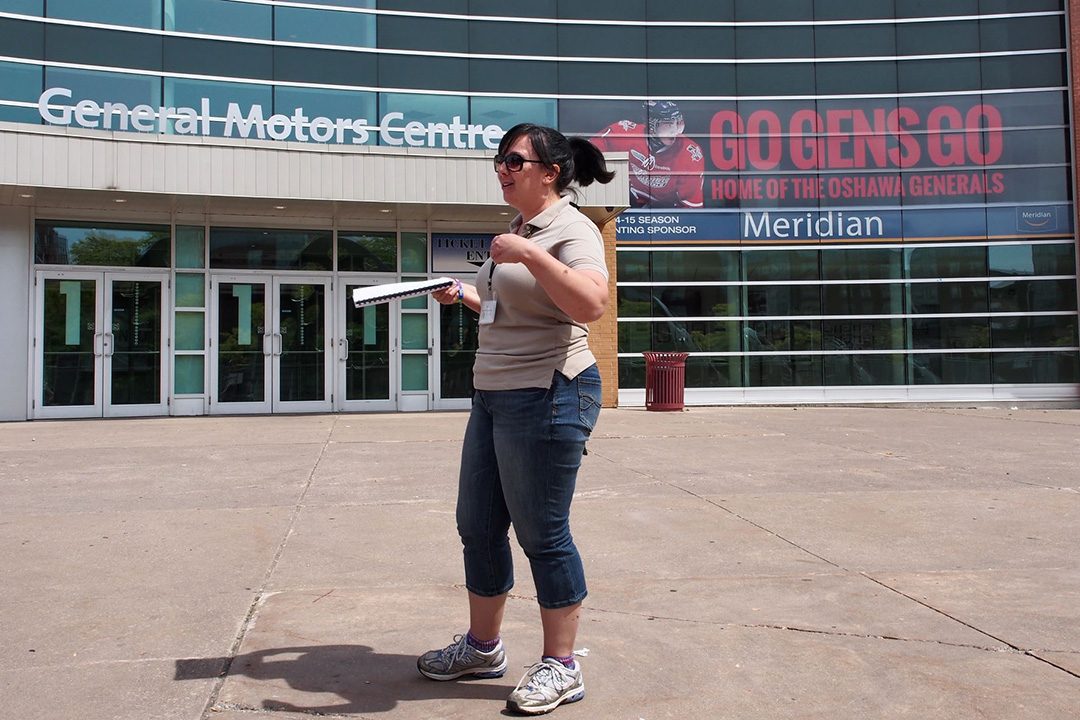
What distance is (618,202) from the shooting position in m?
14.3

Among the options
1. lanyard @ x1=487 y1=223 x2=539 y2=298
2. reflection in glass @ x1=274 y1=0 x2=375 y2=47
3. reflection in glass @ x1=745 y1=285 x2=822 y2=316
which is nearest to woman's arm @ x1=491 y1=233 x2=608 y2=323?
lanyard @ x1=487 y1=223 x2=539 y2=298

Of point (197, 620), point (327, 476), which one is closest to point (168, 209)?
point (327, 476)

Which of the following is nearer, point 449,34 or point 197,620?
point 197,620

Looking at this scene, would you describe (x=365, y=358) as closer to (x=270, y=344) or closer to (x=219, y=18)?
(x=270, y=344)

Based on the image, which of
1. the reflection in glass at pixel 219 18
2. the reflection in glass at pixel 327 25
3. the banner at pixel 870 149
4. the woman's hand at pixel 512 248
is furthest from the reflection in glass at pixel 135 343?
the woman's hand at pixel 512 248

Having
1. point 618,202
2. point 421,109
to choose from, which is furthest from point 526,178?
point 421,109

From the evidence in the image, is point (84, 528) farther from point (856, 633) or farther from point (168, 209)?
point (168, 209)

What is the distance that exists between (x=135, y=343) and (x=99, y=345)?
519 millimetres

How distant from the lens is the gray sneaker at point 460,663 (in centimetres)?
295

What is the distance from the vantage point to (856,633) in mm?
3480

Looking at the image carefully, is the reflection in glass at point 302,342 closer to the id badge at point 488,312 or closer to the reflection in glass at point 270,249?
the reflection in glass at point 270,249

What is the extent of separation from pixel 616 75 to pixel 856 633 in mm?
15043

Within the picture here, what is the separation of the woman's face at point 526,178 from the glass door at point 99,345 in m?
12.9

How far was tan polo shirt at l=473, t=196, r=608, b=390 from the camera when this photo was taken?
2703mm
